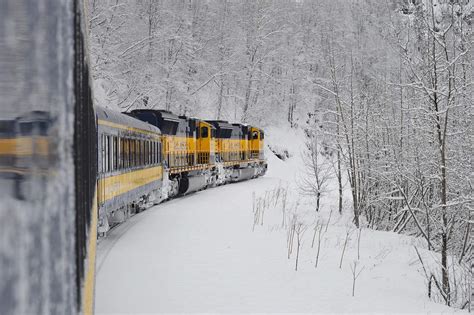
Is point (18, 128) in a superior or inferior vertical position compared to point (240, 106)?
inferior

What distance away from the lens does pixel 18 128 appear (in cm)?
90

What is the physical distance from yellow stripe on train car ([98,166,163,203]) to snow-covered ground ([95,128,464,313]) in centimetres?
131

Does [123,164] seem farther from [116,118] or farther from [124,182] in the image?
[116,118]

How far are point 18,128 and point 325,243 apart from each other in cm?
1399

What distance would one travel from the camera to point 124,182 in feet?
38.1

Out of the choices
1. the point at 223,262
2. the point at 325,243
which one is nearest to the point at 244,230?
the point at 325,243

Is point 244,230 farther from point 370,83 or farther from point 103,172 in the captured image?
point 370,83

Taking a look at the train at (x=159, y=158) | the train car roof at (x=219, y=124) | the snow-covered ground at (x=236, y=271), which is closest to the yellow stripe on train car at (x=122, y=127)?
the train at (x=159, y=158)

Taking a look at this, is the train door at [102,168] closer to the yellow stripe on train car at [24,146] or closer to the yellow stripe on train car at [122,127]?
the yellow stripe on train car at [122,127]

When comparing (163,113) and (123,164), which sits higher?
(163,113)

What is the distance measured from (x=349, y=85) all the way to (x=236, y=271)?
14052 mm

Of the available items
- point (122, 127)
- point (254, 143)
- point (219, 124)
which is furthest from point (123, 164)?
point (254, 143)

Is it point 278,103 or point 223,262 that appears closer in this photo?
point 223,262

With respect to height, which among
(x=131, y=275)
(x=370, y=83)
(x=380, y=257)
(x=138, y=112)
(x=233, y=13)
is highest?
(x=233, y=13)
